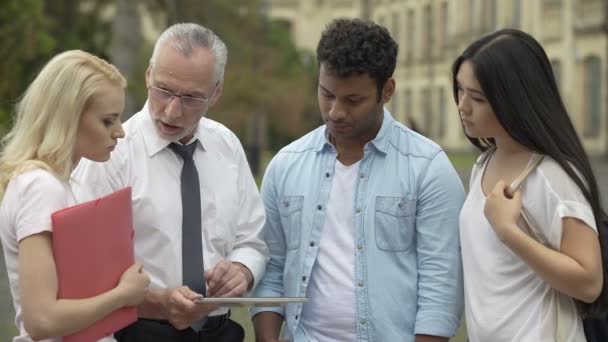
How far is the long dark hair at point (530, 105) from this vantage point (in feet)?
12.9

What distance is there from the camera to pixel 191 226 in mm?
4277

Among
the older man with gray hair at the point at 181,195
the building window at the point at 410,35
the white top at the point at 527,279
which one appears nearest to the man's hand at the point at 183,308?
the older man with gray hair at the point at 181,195

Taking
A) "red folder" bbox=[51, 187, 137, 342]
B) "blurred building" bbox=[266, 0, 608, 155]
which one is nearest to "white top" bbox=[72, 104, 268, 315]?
"red folder" bbox=[51, 187, 137, 342]

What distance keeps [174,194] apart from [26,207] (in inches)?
33.2

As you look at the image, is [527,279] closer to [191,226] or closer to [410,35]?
[191,226]

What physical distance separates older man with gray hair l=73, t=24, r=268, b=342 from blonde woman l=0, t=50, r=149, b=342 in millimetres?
404

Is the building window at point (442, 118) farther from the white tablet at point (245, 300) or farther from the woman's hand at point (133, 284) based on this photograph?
the woman's hand at point (133, 284)

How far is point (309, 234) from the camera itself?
14.7ft

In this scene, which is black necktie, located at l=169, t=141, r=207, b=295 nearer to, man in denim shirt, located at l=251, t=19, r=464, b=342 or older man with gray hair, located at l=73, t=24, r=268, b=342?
older man with gray hair, located at l=73, t=24, r=268, b=342

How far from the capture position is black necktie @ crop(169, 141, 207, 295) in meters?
4.25

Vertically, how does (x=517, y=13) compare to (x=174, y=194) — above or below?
below

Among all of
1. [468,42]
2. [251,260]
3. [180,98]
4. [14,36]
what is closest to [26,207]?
[180,98]

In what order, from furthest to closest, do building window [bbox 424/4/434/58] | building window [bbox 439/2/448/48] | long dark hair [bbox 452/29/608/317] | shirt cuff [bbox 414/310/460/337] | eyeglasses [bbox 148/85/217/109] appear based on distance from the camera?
building window [bbox 424/4/434/58]
building window [bbox 439/2/448/48]
shirt cuff [bbox 414/310/460/337]
eyeglasses [bbox 148/85/217/109]
long dark hair [bbox 452/29/608/317]

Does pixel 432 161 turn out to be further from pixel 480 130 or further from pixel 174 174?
pixel 174 174
